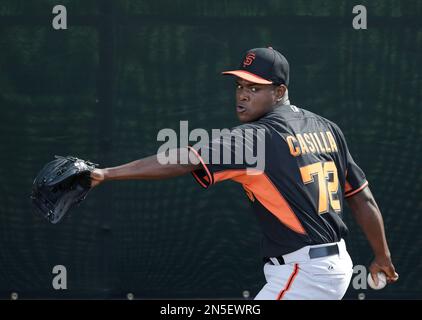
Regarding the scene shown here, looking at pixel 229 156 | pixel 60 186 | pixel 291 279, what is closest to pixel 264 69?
pixel 229 156

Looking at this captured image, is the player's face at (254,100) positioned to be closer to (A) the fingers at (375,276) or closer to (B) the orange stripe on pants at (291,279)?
(B) the orange stripe on pants at (291,279)

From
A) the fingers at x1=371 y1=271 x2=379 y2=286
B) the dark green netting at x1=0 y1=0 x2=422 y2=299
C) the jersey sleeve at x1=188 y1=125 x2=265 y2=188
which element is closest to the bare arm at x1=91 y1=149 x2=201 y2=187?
the jersey sleeve at x1=188 y1=125 x2=265 y2=188

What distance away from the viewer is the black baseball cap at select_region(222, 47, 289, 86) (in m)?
4.52

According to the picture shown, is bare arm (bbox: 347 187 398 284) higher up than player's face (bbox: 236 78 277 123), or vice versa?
player's face (bbox: 236 78 277 123)

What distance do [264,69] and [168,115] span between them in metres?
1.81

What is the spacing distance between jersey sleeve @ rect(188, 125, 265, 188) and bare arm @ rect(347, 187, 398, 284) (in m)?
0.70

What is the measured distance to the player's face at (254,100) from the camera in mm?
4543

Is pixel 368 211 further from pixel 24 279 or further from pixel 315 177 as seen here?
pixel 24 279

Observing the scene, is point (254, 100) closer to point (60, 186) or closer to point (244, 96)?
point (244, 96)

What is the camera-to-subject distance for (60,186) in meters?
4.12

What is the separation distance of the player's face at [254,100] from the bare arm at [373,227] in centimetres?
63

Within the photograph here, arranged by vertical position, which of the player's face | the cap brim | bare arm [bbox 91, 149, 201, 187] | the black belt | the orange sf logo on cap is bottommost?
the black belt

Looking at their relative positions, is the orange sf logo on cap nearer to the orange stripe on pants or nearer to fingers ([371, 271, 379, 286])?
the orange stripe on pants

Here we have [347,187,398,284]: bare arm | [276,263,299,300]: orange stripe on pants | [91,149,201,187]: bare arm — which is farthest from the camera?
[347,187,398,284]: bare arm
